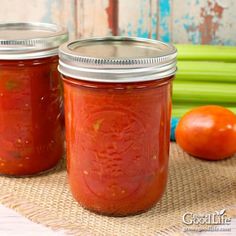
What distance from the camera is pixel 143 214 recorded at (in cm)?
96

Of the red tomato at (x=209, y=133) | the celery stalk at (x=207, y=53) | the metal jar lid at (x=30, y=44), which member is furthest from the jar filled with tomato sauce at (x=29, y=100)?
the celery stalk at (x=207, y=53)

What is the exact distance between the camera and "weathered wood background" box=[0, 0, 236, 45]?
141 cm

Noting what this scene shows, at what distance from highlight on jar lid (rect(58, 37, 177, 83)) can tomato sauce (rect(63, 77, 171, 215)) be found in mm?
14

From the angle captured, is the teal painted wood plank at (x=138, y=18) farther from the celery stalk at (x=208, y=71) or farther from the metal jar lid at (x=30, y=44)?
the metal jar lid at (x=30, y=44)

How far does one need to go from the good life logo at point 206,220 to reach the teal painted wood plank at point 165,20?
0.61m

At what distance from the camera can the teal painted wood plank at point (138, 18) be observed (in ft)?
4.66

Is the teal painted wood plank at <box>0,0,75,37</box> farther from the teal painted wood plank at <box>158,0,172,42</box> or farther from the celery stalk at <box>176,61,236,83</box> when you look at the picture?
the celery stalk at <box>176,61,236,83</box>

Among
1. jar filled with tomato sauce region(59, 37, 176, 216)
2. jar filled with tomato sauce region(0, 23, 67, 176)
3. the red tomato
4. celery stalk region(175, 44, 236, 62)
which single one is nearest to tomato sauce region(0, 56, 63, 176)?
jar filled with tomato sauce region(0, 23, 67, 176)

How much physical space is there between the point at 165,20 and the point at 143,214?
2.09 feet

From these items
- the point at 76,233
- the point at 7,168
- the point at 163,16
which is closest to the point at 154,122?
the point at 76,233

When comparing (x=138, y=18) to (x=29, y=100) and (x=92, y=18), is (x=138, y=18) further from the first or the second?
(x=29, y=100)

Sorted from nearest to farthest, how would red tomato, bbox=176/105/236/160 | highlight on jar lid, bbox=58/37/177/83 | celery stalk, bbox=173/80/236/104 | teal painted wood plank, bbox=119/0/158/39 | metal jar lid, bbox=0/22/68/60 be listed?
1. highlight on jar lid, bbox=58/37/177/83
2. metal jar lid, bbox=0/22/68/60
3. red tomato, bbox=176/105/236/160
4. celery stalk, bbox=173/80/236/104
5. teal painted wood plank, bbox=119/0/158/39

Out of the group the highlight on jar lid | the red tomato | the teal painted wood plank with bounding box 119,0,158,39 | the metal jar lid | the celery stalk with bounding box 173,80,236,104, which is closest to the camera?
the highlight on jar lid

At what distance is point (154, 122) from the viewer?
2.99ft
